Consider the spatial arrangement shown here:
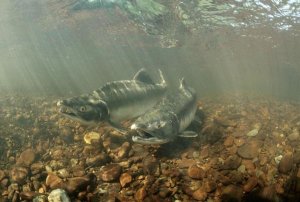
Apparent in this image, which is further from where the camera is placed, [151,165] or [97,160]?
[97,160]

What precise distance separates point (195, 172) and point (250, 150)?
1.92 meters

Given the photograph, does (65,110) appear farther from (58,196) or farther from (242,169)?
(242,169)

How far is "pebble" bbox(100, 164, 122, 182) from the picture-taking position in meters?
5.75

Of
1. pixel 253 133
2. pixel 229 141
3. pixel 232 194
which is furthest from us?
→ pixel 253 133

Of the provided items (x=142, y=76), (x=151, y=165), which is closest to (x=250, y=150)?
(x=151, y=165)

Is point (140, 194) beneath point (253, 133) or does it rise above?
above

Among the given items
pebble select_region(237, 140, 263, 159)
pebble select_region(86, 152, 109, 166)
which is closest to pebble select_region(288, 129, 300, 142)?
pebble select_region(237, 140, 263, 159)

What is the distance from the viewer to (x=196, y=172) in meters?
5.85

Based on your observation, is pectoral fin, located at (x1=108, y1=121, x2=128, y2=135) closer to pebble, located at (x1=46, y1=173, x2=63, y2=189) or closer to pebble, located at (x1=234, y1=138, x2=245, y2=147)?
pebble, located at (x1=46, y1=173, x2=63, y2=189)

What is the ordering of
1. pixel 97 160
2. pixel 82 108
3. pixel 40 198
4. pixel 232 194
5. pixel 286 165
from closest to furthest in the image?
pixel 232 194 < pixel 40 198 < pixel 286 165 < pixel 97 160 < pixel 82 108

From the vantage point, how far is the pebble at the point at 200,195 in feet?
16.6

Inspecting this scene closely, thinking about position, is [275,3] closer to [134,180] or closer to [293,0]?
[293,0]

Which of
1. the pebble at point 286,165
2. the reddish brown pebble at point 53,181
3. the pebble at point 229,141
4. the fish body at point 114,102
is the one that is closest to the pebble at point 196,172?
the pebble at point 286,165

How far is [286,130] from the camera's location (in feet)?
30.1
